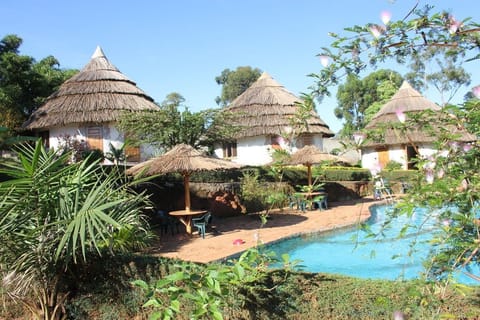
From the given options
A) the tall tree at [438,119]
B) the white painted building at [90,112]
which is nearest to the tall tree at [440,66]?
the tall tree at [438,119]

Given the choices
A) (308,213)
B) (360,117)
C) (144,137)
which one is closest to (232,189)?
(308,213)

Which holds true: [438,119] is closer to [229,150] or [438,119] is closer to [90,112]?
[90,112]

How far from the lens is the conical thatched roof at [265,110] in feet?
83.1

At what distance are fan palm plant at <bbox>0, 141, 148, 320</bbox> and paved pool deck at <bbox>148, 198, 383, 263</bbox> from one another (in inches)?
147

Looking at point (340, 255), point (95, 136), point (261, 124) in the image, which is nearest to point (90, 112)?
point (95, 136)

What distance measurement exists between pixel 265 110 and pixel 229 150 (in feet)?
12.5

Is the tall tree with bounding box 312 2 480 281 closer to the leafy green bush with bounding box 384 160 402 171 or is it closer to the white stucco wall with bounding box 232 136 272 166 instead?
the leafy green bush with bounding box 384 160 402 171

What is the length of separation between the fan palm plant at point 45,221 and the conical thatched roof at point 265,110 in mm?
20027

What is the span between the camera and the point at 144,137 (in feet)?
59.9

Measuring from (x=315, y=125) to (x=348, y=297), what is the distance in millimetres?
22827

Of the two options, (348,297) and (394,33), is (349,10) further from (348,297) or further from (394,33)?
(348,297)

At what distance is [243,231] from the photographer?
39.2 feet

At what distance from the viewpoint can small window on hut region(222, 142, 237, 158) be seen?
27.7m

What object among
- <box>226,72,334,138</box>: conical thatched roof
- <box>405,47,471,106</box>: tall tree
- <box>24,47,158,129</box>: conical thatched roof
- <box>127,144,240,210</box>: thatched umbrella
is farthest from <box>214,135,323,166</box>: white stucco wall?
<box>405,47,471,106</box>: tall tree
